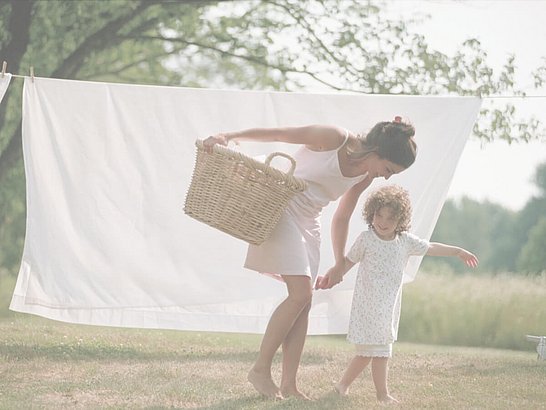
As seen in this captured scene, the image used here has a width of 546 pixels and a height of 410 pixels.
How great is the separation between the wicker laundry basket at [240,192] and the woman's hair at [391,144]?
29cm

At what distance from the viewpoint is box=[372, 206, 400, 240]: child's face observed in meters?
3.66

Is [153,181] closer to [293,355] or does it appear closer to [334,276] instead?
[334,276]

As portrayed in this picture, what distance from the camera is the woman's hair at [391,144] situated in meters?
3.49

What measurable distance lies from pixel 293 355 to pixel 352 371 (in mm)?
280

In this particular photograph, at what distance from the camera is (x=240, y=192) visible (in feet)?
→ 11.4

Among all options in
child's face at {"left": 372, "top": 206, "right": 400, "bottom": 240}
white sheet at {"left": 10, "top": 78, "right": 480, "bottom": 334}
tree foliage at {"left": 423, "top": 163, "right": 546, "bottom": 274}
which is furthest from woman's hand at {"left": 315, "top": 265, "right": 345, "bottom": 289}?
tree foliage at {"left": 423, "top": 163, "right": 546, "bottom": 274}

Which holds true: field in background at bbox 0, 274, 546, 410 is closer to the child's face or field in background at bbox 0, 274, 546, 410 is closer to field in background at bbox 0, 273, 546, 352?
field in background at bbox 0, 273, 546, 352

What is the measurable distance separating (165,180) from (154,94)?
41 centimetres

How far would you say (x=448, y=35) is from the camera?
7.48m

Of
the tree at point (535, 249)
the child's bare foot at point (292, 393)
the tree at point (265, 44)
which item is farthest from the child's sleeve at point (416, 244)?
the tree at point (535, 249)

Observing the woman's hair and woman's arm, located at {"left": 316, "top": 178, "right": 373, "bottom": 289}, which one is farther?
woman's arm, located at {"left": 316, "top": 178, "right": 373, "bottom": 289}

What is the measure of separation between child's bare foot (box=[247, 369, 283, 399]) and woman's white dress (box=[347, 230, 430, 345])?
347 millimetres

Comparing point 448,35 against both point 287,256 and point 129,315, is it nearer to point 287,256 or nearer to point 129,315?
point 129,315

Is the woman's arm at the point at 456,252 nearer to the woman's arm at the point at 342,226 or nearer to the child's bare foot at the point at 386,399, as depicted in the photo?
the woman's arm at the point at 342,226
